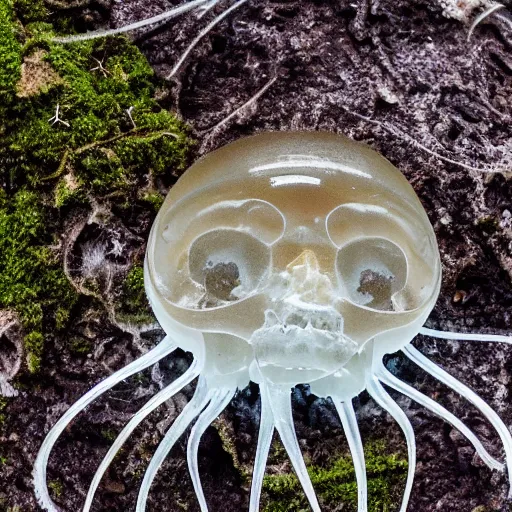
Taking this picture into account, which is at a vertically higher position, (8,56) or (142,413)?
(8,56)

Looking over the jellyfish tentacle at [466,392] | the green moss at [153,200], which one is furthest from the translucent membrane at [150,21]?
the jellyfish tentacle at [466,392]

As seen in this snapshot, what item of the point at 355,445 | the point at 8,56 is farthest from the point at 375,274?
the point at 8,56

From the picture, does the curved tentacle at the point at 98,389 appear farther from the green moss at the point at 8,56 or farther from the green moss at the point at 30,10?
the green moss at the point at 30,10

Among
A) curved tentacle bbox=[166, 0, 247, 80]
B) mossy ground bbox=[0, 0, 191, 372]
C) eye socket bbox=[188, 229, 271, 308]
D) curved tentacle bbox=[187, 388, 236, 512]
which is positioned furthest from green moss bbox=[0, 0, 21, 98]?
curved tentacle bbox=[187, 388, 236, 512]

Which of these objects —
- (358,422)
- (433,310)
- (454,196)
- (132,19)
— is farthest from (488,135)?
(132,19)

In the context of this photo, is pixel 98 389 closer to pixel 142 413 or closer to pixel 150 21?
pixel 142 413

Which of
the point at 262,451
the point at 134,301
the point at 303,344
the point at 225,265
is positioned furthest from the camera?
the point at 134,301

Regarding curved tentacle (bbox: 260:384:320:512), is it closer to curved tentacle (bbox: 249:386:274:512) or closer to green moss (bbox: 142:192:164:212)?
curved tentacle (bbox: 249:386:274:512)
